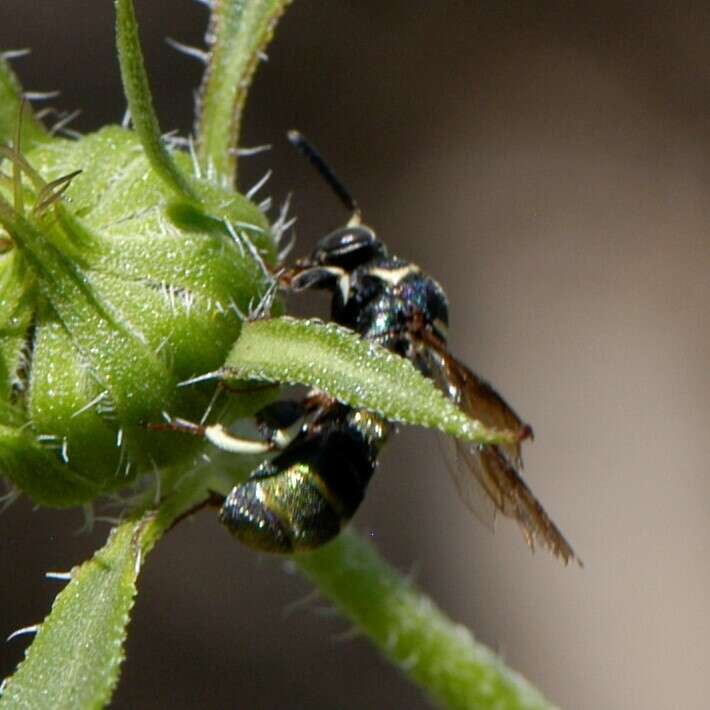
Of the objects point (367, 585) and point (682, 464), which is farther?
point (682, 464)

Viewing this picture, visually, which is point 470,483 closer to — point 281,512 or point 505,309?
point 281,512

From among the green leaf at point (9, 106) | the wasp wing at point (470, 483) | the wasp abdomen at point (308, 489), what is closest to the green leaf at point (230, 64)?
the green leaf at point (9, 106)

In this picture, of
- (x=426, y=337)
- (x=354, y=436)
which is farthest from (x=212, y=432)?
(x=426, y=337)

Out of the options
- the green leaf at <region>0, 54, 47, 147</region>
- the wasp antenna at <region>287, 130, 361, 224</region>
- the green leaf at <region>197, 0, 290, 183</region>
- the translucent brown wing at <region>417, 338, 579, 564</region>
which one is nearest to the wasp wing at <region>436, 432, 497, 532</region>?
the translucent brown wing at <region>417, 338, 579, 564</region>

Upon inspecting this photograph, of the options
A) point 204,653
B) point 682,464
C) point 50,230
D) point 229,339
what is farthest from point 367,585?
point 682,464

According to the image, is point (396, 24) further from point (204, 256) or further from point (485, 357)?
point (204, 256)

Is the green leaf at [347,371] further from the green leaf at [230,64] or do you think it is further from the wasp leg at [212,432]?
the green leaf at [230,64]
